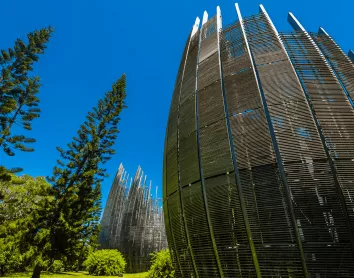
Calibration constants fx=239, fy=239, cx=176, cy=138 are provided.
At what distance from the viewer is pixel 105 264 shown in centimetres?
2059

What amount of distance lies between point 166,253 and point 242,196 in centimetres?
826

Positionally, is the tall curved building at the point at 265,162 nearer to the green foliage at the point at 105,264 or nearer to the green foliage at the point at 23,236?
the green foliage at the point at 23,236

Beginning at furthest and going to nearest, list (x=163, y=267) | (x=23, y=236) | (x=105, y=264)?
(x=105, y=264) → (x=23, y=236) → (x=163, y=267)

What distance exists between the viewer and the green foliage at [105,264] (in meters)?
20.5

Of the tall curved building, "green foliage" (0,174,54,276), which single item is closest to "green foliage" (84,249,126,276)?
"green foliage" (0,174,54,276)

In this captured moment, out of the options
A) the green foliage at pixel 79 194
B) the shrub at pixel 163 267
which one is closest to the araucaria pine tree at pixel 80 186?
the green foliage at pixel 79 194

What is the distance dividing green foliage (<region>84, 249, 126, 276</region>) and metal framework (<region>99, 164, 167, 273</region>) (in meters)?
2.17

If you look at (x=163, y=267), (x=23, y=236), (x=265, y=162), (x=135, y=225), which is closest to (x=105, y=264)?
(x=135, y=225)

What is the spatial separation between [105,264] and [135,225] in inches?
177

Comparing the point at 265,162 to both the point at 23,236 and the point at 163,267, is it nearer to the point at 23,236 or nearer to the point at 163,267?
the point at 163,267

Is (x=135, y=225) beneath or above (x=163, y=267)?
above

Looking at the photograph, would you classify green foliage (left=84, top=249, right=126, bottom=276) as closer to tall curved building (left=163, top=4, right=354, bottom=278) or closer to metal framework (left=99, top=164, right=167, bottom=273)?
metal framework (left=99, top=164, right=167, bottom=273)

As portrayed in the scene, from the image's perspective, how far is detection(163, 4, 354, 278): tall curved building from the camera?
502cm

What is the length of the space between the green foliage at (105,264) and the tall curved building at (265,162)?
15685 millimetres
